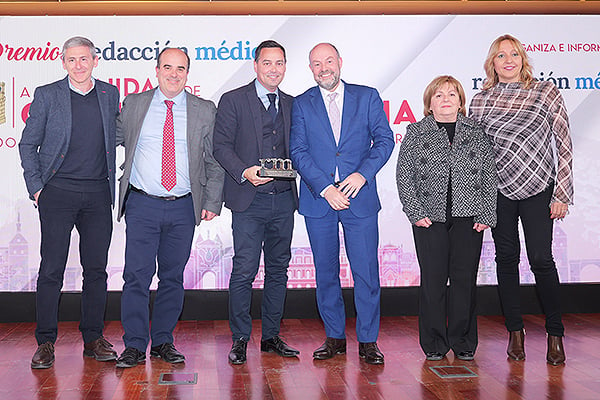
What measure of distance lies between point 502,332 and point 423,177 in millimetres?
1432

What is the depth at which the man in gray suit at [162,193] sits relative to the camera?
3.53m

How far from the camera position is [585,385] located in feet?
10.0

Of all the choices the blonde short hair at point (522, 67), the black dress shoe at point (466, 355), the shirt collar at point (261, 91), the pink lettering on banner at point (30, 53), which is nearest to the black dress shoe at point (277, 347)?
the black dress shoe at point (466, 355)

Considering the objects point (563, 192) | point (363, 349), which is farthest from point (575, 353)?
point (363, 349)

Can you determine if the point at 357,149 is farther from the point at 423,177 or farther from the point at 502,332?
the point at 502,332

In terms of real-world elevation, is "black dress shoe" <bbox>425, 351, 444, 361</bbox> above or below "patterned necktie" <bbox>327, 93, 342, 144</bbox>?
below

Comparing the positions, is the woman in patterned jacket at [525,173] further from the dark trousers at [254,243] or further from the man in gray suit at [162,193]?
the man in gray suit at [162,193]

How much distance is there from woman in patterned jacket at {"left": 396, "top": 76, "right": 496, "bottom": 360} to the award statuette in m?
0.62

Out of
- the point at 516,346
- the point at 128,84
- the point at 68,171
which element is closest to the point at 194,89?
the point at 128,84

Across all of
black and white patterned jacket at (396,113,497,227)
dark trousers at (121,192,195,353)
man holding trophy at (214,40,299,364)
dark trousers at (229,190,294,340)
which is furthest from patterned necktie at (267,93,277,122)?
black and white patterned jacket at (396,113,497,227)

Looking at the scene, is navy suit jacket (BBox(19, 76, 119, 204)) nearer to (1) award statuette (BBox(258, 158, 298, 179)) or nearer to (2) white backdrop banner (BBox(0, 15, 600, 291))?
(1) award statuette (BBox(258, 158, 298, 179))

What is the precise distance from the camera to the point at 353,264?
363 cm

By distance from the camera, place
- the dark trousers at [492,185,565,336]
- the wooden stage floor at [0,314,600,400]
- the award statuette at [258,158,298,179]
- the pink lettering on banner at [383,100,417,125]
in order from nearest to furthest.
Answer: the wooden stage floor at [0,314,600,400] → the award statuette at [258,158,298,179] → the dark trousers at [492,185,565,336] → the pink lettering on banner at [383,100,417,125]

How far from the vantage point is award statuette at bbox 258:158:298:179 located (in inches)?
134
